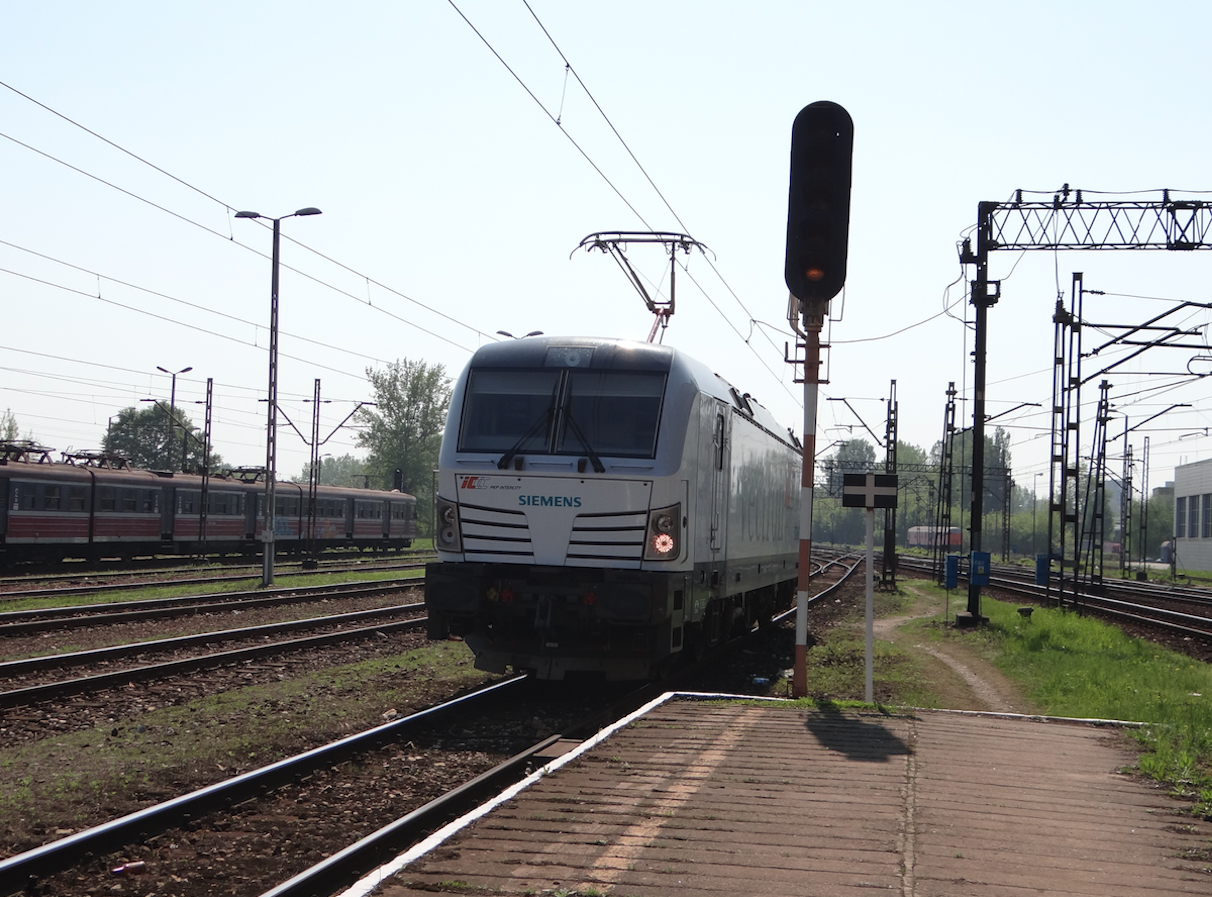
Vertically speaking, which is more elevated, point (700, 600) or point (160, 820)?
point (700, 600)

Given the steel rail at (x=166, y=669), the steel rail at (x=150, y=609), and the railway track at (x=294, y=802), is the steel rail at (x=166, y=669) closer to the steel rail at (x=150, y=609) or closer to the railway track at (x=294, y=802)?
the steel rail at (x=150, y=609)

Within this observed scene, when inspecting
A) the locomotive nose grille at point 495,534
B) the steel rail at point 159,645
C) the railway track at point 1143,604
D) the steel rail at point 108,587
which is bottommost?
the railway track at point 1143,604

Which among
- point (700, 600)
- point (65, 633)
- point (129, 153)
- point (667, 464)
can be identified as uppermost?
point (129, 153)

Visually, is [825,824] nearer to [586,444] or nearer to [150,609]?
[586,444]

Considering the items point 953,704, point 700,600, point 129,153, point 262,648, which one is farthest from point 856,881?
point 129,153

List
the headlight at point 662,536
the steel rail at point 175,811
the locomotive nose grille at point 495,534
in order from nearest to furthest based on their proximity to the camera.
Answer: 1. the steel rail at point 175,811
2. the headlight at point 662,536
3. the locomotive nose grille at point 495,534

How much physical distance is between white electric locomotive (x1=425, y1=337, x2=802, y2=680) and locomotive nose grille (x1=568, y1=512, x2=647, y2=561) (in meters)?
0.01

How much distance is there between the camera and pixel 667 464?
10.7 metres

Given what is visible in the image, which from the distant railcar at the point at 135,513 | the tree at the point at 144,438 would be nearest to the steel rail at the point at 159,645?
the distant railcar at the point at 135,513

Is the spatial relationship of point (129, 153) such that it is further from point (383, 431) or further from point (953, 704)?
point (383, 431)

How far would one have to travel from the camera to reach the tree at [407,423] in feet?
315

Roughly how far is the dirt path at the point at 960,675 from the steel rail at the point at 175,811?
630 cm

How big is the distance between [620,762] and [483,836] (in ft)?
5.85

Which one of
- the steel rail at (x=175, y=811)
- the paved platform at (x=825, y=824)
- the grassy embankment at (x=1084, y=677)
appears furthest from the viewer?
the grassy embankment at (x=1084, y=677)
